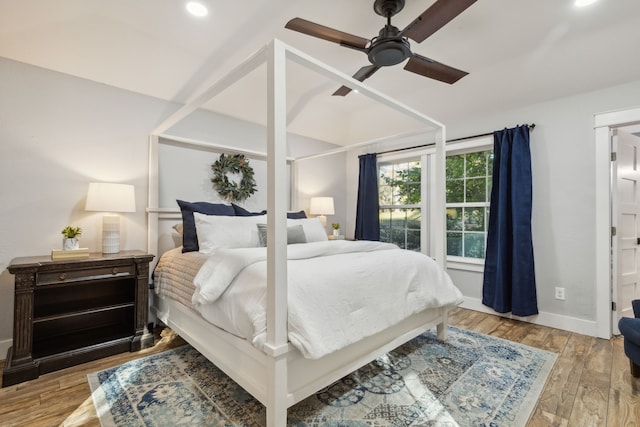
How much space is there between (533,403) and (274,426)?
4.86 ft

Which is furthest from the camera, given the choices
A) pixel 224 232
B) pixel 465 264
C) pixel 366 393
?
pixel 465 264

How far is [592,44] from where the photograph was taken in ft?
8.25

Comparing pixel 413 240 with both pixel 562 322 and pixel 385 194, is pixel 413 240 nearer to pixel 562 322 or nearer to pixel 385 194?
pixel 385 194

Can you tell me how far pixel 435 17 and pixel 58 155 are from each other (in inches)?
117

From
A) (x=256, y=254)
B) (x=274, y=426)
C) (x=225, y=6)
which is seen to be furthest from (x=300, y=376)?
(x=225, y=6)

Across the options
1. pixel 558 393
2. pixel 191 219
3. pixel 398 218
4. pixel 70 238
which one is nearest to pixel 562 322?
pixel 558 393

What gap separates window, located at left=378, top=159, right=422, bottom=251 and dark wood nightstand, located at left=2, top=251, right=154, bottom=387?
10.5ft

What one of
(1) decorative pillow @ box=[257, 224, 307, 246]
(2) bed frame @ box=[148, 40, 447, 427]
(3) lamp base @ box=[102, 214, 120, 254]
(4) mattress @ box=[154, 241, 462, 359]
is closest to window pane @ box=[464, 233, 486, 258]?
(4) mattress @ box=[154, 241, 462, 359]

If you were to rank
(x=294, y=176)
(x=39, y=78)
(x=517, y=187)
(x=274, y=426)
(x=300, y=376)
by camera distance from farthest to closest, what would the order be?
(x=294, y=176) < (x=517, y=187) < (x=39, y=78) < (x=300, y=376) < (x=274, y=426)

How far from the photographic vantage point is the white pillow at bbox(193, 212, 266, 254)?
2525 mm

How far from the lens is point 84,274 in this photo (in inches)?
88.5

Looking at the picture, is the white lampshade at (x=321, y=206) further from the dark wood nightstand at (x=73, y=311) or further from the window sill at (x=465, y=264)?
the dark wood nightstand at (x=73, y=311)

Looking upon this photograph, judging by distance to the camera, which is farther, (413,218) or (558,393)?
(413,218)

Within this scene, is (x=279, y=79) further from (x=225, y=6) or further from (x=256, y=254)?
(x=225, y=6)
